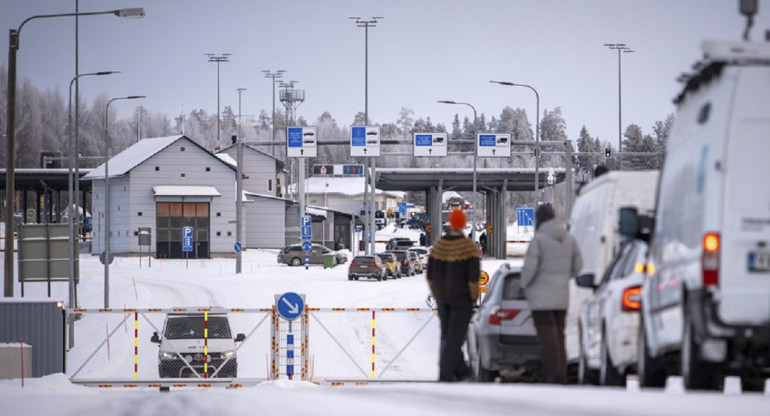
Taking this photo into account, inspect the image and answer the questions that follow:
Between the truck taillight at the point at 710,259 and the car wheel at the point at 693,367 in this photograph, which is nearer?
the truck taillight at the point at 710,259

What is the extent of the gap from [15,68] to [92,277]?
36557 millimetres

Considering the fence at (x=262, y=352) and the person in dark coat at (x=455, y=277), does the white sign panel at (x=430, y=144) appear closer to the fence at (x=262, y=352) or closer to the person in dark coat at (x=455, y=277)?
the fence at (x=262, y=352)

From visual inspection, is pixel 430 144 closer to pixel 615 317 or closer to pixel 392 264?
pixel 392 264

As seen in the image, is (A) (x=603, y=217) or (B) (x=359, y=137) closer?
(A) (x=603, y=217)

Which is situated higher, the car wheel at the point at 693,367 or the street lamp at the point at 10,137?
the street lamp at the point at 10,137

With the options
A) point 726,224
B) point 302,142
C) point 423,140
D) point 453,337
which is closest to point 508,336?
point 453,337

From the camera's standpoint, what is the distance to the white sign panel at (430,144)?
2854 inches

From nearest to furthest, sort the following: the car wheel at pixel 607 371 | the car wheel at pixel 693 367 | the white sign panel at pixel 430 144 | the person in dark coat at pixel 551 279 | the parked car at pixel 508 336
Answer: the car wheel at pixel 693 367, the car wheel at pixel 607 371, the person in dark coat at pixel 551 279, the parked car at pixel 508 336, the white sign panel at pixel 430 144

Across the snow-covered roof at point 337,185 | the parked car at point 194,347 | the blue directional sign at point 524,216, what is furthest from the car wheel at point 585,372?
the snow-covered roof at point 337,185

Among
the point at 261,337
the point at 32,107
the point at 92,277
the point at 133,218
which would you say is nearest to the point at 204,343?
the point at 261,337

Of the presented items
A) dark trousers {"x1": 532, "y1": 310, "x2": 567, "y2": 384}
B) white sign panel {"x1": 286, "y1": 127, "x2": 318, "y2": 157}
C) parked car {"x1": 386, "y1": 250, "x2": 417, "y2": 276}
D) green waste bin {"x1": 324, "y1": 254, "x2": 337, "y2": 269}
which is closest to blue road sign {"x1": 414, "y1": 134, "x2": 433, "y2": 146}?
white sign panel {"x1": 286, "y1": 127, "x2": 318, "y2": 157}

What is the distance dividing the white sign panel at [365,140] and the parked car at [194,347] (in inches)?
1660

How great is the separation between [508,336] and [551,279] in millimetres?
2760

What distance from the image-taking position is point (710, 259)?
7.99 meters
